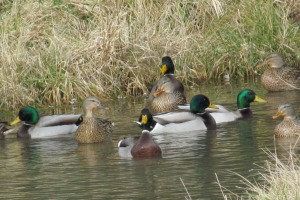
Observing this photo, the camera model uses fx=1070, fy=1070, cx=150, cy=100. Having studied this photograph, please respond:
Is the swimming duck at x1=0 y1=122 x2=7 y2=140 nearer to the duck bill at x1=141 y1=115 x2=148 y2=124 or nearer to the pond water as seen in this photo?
the pond water

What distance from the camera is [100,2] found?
64.4ft

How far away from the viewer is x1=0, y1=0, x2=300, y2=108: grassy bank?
1791 cm

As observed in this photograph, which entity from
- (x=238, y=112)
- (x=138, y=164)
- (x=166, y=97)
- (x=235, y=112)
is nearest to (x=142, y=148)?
(x=138, y=164)

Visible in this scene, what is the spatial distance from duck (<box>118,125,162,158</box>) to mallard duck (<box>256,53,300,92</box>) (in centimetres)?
598

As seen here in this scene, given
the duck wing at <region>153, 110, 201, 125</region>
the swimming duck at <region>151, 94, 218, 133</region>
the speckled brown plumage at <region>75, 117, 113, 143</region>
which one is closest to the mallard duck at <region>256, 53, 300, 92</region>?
the swimming duck at <region>151, 94, 218, 133</region>

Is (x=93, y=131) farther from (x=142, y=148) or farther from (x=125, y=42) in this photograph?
(x=125, y=42)

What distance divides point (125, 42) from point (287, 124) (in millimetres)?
5334

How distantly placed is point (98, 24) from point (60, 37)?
0.72 meters

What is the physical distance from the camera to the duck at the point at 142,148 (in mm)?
12773

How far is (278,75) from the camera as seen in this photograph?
1881 cm

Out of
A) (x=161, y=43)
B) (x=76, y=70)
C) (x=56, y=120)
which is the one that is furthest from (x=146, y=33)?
(x=56, y=120)

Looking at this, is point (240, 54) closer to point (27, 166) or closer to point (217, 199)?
point (27, 166)

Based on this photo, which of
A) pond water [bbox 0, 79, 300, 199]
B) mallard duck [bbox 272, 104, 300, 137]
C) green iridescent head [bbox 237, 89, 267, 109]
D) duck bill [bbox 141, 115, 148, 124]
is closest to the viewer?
pond water [bbox 0, 79, 300, 199]

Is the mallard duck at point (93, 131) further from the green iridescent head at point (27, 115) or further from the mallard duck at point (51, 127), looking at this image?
the green iridescent head at point (27, 115)
